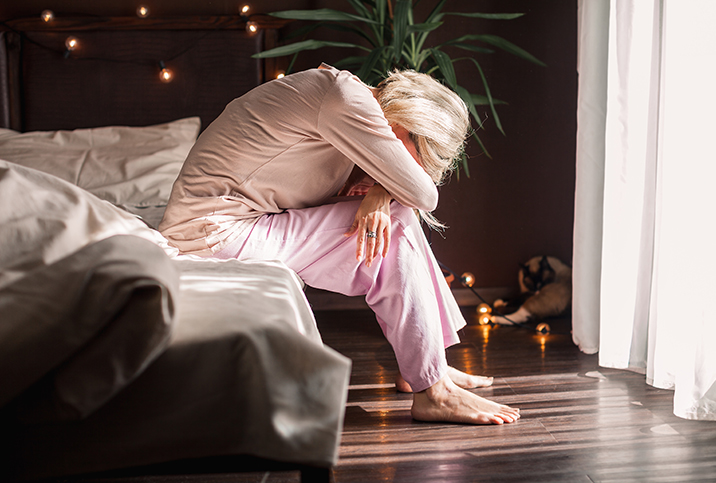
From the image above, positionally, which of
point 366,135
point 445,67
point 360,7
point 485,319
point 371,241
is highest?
point 360,7

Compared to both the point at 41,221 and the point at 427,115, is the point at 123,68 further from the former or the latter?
the point at 41,221

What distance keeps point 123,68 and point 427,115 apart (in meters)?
1.70

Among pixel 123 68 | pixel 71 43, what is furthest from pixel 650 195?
pixel 71 43

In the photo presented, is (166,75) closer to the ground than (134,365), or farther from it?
farther from it

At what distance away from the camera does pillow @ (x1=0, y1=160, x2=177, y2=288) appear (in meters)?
0.84

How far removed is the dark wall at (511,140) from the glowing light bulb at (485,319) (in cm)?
40

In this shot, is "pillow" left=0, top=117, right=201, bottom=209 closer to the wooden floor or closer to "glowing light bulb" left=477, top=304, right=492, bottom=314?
the wooden floor

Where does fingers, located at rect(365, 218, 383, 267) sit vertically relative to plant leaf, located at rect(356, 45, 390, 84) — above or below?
below

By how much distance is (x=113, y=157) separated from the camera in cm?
233

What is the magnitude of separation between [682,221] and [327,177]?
1015 mm

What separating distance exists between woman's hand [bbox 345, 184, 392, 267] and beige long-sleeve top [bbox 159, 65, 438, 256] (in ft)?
0.18

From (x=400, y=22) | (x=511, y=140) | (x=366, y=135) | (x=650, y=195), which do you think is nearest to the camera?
(x=366, y=135)

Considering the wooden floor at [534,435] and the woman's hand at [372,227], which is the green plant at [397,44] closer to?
the woman's hand at [372,227]

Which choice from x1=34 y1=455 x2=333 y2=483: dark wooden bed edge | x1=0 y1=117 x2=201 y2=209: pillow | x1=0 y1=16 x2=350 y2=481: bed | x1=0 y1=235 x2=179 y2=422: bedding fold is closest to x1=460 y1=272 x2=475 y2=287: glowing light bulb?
x1=0 y1=117 x2=201 y2=209: pillow
